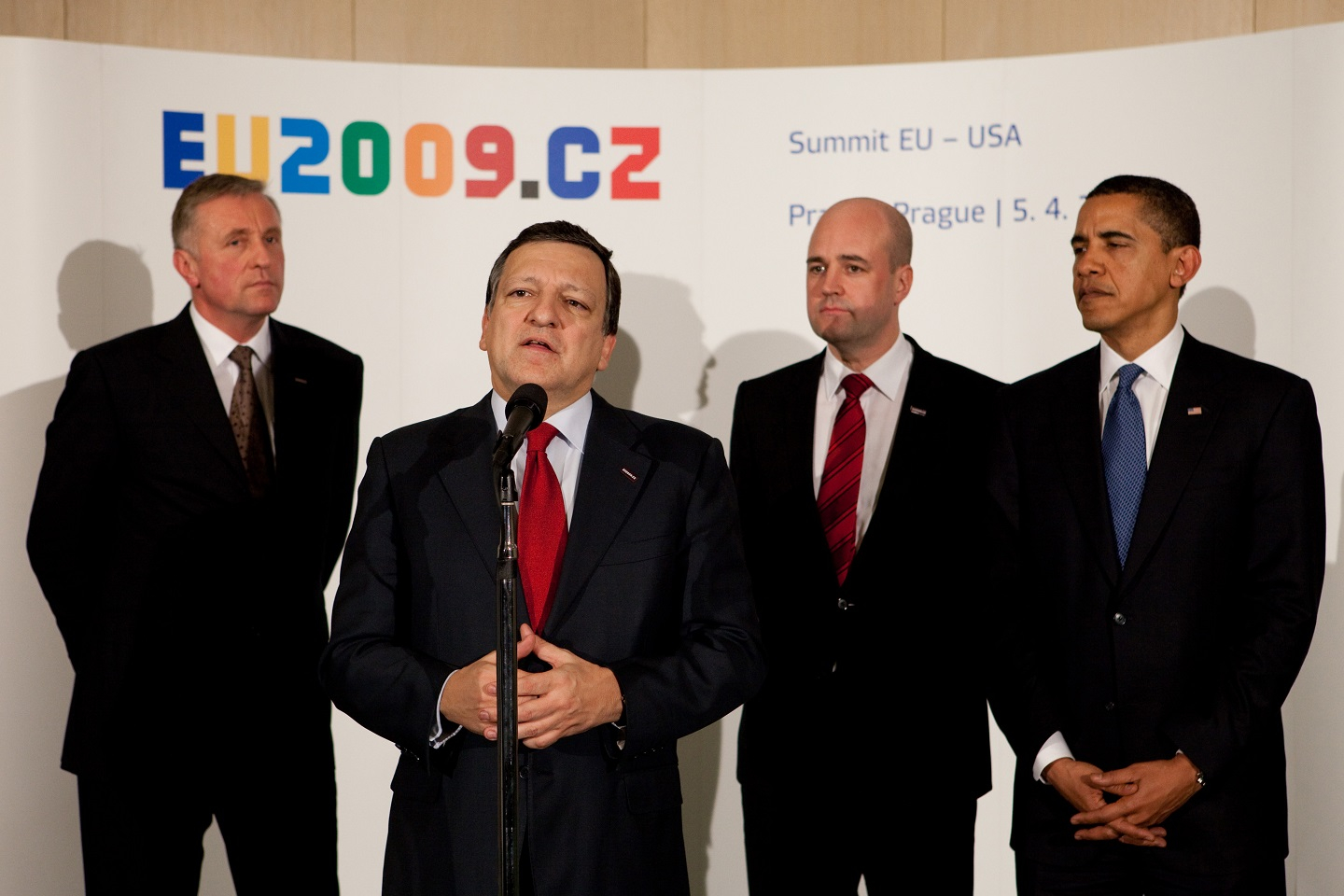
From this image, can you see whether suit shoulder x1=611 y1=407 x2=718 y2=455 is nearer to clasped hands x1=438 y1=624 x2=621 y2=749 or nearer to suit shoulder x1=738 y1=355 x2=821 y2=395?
clasped hands x1=438 y1=624 x2=621 y2=749

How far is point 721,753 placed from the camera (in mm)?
4539

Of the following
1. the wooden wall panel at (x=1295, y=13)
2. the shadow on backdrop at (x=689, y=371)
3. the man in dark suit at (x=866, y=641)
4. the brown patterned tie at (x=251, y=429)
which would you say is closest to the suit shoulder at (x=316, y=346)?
the brown patterned tie at (x=251, y=429)

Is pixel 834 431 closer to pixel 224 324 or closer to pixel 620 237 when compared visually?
pixel 620 237

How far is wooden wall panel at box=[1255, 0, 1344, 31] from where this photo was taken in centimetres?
438

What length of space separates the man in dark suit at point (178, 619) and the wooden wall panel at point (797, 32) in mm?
2111

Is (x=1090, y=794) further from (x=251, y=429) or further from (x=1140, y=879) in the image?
(x=251, y=429)

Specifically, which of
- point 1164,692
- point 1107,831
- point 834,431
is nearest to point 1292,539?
point 1164,692

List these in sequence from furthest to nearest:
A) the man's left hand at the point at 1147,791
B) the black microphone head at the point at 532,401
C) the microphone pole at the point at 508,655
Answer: the man's left hand at the point at 1147,791 → the black microphone head at the point at 532,401 → the microphone pole at the point at 508,655

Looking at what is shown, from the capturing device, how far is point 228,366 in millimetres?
3818

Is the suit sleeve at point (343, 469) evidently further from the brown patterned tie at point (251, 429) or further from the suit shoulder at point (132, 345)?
the suit shoulder at point (132, 345)

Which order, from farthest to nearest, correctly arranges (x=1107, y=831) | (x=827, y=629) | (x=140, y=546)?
1. (x=140, y=546)
2. (x=827, y=629)
3. (x=1107, y=831)

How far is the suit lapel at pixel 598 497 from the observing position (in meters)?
2.44

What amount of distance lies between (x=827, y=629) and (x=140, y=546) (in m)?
1.82

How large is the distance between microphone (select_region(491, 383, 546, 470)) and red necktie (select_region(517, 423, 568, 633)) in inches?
12.7
